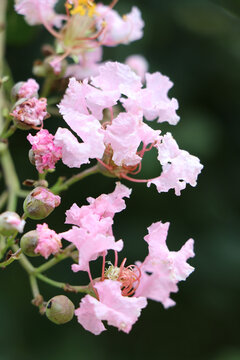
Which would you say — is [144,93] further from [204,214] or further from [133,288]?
[204,214]

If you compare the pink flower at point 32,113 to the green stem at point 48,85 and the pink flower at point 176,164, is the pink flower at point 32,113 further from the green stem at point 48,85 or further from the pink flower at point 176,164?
the green stem at point 48,85

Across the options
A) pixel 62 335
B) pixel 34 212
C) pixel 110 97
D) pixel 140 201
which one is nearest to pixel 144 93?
pixel 110 97

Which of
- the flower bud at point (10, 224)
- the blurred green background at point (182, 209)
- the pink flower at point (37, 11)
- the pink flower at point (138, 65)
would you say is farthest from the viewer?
the blurred green background at point (182, 209)

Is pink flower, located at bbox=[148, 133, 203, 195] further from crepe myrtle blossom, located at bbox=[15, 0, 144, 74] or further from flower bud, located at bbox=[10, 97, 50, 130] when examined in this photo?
crepe myrtle blossom, located at bbox=[15, 0, 144, 74]

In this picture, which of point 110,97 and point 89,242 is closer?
point 89,242

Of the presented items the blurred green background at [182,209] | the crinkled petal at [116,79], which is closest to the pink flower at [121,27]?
the blurred green background at [182,209]

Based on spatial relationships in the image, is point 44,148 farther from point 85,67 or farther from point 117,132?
point 85,67
